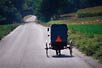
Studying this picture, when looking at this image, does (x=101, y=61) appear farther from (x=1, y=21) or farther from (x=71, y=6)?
(x=71, y=6)

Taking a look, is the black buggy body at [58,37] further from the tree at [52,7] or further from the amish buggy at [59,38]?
the tree at [52,7]

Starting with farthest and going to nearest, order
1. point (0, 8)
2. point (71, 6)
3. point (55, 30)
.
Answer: point (71, 6), point (0, 8), point (55, 30)

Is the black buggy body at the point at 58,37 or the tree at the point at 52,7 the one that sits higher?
the tree at the point at 52,7

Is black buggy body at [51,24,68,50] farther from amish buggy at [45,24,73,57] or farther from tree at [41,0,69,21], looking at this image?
tree at [41,0,69,21]

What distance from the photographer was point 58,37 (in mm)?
26453

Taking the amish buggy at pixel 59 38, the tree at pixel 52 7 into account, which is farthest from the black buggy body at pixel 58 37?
the tree at pixel 52 7

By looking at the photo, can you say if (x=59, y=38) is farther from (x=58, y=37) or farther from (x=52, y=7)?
(x=52, y=7)

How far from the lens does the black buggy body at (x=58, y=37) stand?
2619 centimetres

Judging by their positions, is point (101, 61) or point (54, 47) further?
point (54, 47)

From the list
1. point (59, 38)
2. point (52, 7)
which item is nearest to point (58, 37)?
point (59, 38)

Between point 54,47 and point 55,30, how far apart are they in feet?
4.23

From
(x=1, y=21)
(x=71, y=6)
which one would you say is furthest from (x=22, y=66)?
(x=71, y=6)

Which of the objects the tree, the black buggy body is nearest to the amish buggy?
the black buggy body

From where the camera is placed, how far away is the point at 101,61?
71.1 ft
